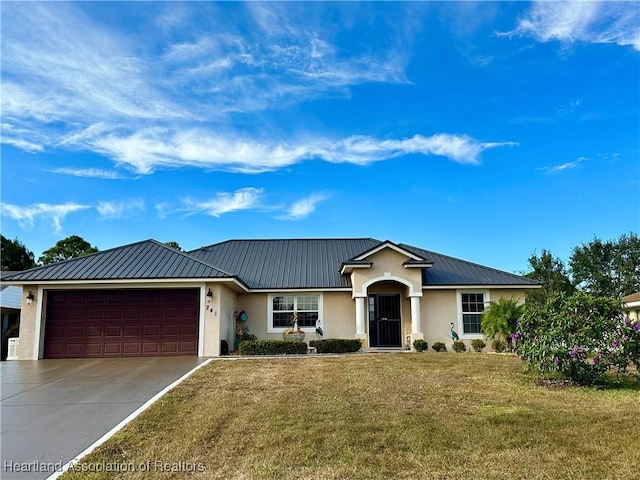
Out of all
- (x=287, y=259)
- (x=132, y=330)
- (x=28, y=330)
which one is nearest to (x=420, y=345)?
(x=287, y=259)

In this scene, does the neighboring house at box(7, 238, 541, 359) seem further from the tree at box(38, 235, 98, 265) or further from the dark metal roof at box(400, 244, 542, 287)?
the tree at box(38, 235, 98, 265)

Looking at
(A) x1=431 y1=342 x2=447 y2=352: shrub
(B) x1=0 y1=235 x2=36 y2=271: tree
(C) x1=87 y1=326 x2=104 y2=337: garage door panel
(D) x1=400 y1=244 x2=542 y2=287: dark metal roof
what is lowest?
(A) x1=431 y1=342 x2=447 y2=352: shrub

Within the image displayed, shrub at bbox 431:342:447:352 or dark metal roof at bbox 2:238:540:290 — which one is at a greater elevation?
dark metal roof at bbox 2:238:540:290

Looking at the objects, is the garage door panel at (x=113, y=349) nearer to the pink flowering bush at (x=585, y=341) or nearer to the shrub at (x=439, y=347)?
the shrub at (x=439, y=347)

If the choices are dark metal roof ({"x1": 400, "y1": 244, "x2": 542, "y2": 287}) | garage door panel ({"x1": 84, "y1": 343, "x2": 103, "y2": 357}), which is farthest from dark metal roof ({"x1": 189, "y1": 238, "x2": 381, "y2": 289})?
garage door panel ({"x1": 84, "y1": 343, "x2": 103, "y2": 357})

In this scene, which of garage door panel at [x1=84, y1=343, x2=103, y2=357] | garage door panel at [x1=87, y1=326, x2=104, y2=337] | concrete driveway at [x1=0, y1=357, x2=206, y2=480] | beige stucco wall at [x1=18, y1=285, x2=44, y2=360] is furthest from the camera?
garage door panel at [x1=87, y1=326, x2=104, y2=337]

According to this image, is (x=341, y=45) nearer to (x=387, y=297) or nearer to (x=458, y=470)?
Answer: (x=387, y=297)

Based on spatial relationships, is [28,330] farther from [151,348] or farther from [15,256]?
[15,256]

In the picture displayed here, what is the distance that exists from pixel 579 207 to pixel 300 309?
13124 mm

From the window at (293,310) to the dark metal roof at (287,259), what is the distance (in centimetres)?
57

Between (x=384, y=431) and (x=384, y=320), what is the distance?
1300 centimetres

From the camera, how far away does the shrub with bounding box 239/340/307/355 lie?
15747 millimetres

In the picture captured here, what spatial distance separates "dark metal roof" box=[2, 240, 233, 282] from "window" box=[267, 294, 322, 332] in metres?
3.87

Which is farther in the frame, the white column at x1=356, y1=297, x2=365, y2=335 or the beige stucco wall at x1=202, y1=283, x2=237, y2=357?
the white column at x1=356, y1=297, x2=365, y2=335
